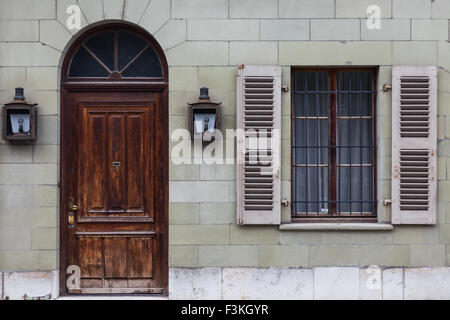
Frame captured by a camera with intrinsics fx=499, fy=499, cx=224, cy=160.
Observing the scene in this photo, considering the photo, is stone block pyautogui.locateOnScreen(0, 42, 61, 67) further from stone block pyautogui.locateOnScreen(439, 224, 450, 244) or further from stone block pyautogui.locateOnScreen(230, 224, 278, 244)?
stone block pyautogui.locateOnScreen(439, 224, 450, 244)

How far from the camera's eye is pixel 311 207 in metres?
6.77

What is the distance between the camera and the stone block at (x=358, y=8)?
6555 millimetres

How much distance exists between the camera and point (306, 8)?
21.5ft

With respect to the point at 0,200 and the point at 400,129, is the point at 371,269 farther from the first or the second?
the point at 0,200

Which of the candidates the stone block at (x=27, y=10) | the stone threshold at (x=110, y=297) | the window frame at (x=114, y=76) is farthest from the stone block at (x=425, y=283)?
the stone block at (x=27, y=10)

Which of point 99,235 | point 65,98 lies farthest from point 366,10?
point 99,235

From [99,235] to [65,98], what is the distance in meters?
1.89

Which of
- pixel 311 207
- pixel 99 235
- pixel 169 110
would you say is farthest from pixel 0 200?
pixel 311 207

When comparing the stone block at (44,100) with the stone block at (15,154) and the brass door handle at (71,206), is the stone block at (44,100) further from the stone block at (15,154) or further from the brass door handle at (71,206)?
the brass door handle at (71,206)

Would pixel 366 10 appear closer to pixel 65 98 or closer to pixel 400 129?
pixel 400 129

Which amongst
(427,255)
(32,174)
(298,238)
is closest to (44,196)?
(32,174)

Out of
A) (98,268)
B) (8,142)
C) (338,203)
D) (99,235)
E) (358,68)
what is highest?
(358,68)

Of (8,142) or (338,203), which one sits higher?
(8,142)

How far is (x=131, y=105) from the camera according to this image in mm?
6707
